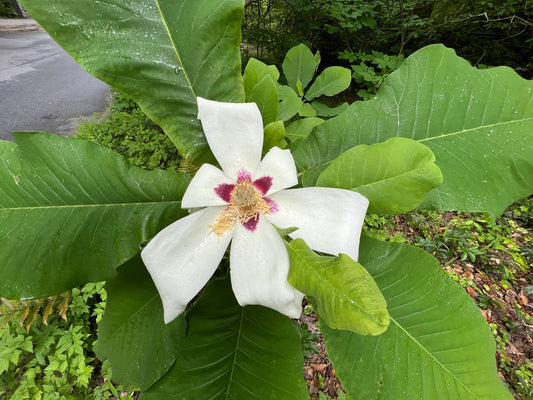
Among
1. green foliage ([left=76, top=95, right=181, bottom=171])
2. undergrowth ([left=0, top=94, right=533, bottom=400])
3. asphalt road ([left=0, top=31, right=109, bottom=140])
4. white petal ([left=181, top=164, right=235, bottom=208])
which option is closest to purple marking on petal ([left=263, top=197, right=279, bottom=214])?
white petal ([left=181, top=164, right=235, bottom=208])

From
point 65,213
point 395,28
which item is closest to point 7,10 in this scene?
point 395,28

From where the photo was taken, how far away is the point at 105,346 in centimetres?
97

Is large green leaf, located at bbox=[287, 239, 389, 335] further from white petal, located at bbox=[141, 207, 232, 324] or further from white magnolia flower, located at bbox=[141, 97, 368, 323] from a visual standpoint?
white petal, located at bbox=[141, 207, 232, 324]

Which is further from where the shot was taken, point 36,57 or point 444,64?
point 36,57

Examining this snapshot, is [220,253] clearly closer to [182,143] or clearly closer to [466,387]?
[182,143]

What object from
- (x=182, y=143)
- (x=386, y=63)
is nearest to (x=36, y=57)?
(x=386, y=63)

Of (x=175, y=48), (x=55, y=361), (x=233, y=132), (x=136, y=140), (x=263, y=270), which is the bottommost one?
(x=55, y=361)

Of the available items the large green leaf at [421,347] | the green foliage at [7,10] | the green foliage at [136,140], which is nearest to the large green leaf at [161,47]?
Result: the large green leaf at [421,347]

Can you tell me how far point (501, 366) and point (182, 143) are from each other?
3156 mm

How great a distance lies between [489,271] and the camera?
3.32 metres

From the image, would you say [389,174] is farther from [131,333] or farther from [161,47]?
[131,333]

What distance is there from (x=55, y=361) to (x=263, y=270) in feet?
7.51

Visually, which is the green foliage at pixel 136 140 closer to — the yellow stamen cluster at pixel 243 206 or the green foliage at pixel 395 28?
→ the green foliage at pixel 395 28

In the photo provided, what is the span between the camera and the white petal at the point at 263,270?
65cm
